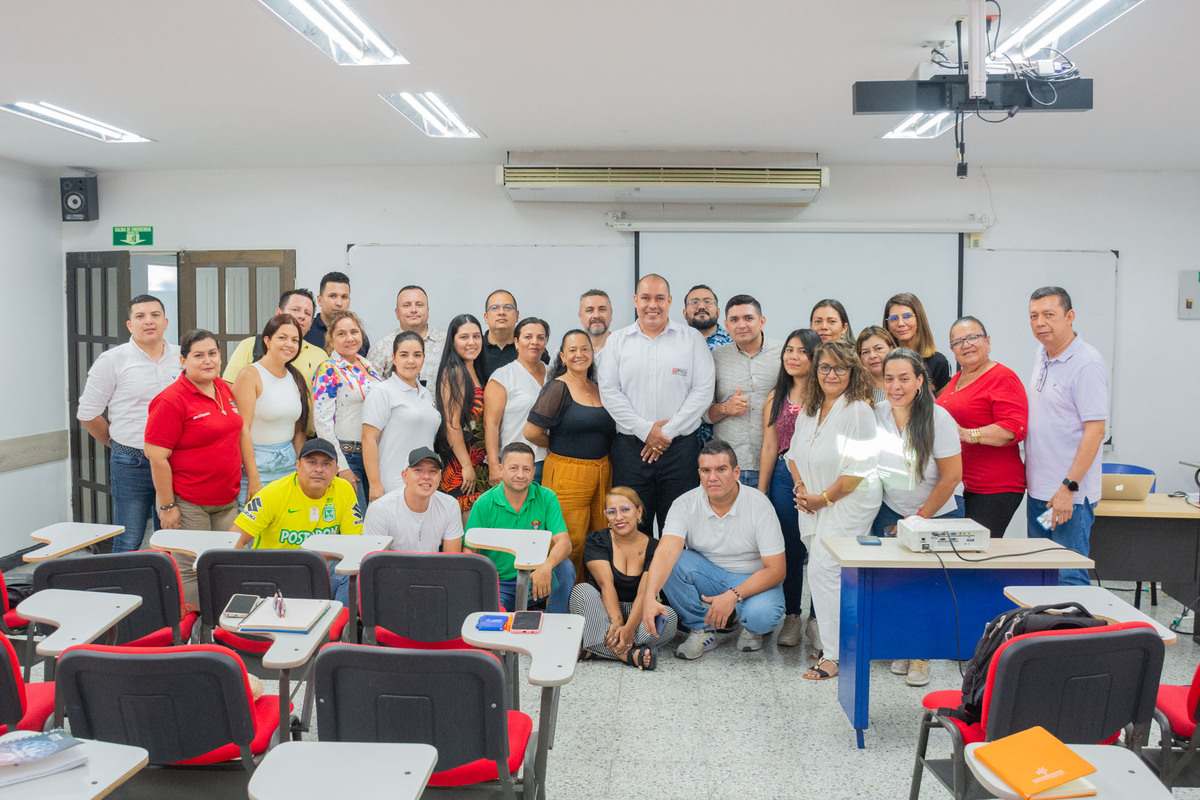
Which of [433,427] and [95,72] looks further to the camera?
[433,427]

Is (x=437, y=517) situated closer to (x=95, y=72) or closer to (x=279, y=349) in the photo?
(x=279, y=349)

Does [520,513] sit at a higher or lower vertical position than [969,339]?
lower

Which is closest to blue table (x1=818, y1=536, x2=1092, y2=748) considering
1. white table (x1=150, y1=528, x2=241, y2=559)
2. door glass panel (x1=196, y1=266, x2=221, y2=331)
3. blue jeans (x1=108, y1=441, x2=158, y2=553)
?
white table (x1=150, y1=528, x2=241, y2=559)

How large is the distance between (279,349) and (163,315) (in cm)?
93

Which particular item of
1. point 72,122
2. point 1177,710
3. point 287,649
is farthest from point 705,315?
point 72,122

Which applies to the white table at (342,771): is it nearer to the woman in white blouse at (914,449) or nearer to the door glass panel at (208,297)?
the woman in white blouse at (914,449)

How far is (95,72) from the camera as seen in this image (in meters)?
3.88

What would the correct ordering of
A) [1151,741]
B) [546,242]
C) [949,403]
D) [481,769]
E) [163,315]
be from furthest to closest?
[546,242] < [163,315] < [949,403] < [1151,741] < [481,769]

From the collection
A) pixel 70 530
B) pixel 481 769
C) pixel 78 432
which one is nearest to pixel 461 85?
pixel 70 530

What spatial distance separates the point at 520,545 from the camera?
3178mm

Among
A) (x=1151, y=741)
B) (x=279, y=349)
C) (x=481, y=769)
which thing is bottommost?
(x=1151, y=741)

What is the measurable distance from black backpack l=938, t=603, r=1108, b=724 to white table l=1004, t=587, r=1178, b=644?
138 mm

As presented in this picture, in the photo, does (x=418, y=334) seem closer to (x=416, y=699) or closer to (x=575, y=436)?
(x=575, y=436)

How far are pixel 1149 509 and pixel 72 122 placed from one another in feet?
19.7
